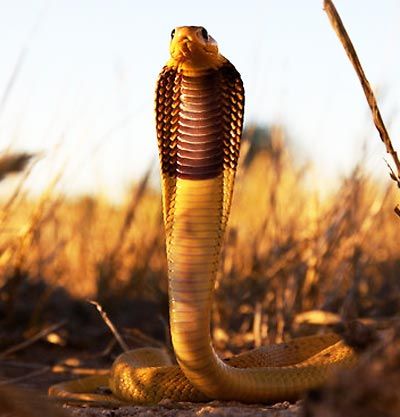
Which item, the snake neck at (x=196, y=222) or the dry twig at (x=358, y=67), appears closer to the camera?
the dry twig at (x=358, y=67)

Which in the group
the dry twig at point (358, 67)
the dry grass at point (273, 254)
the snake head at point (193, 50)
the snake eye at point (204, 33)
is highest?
the snake eye at point (204, 33)

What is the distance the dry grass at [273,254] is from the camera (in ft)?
15.5

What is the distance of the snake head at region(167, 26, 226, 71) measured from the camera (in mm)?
2621

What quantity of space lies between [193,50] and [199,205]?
47 cm

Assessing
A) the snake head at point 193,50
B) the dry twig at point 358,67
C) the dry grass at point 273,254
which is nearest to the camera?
the dry twig at point 358,67

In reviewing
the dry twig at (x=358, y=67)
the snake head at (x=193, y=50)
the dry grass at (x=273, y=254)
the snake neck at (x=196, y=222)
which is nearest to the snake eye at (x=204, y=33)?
the snake head at (x=193, y=50)

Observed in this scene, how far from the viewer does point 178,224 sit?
2.74 meters

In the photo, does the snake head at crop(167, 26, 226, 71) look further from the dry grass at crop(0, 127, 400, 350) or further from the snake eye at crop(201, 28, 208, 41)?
the dry grass at crop(0, 127, 400, 350)

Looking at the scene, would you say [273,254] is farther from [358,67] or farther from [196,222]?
[358,67]

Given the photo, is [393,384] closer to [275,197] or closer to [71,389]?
[71,389]

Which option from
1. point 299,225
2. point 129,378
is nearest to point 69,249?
point 299,225

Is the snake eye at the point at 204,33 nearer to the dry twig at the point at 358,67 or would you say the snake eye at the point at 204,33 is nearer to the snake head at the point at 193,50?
the snake head at the point at 193,50

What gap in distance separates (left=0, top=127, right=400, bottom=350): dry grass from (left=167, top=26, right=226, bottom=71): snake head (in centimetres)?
125

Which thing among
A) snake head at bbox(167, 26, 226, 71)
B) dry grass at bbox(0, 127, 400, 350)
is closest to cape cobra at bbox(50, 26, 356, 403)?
snake head at bbox(167, 26, 226, 71)
